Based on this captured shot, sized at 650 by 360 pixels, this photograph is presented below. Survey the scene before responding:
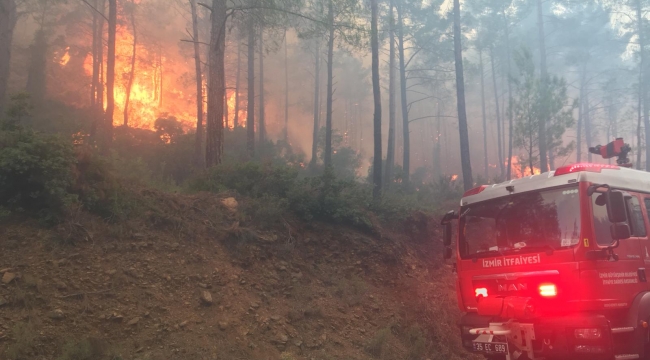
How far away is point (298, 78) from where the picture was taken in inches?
1950

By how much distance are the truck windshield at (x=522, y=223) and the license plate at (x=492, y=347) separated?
1345 mm

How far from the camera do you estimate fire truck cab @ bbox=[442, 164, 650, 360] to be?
5.50 meters

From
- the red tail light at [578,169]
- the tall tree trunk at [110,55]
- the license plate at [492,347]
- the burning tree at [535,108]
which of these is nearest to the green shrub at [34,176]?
the license plate at [492,347]

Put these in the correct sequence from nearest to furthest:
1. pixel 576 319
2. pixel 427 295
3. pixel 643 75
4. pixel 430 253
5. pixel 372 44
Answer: pixel 576 319 → pixel 427 295 → pixel 430 253 → pixel 372 44 → pixel 643 75

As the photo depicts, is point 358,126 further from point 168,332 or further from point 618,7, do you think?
point 168,332

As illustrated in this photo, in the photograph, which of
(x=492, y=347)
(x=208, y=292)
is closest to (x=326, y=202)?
(x=208, y=292)

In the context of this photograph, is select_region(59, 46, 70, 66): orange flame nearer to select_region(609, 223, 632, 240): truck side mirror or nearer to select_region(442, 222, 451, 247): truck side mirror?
select_region(442, 222, 451, 247): truck side mirror

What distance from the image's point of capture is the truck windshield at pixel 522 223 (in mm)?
5867

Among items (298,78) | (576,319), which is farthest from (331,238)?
(298,78)

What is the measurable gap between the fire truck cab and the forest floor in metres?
2.71

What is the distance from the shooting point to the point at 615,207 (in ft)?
18.2

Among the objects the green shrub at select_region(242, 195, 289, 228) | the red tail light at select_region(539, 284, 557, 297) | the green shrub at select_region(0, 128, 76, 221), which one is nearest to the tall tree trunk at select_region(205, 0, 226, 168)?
the green shrub at select_region(242, 195, 289, 228)

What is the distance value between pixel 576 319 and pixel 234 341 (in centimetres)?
490

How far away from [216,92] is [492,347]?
1043 centimetres
